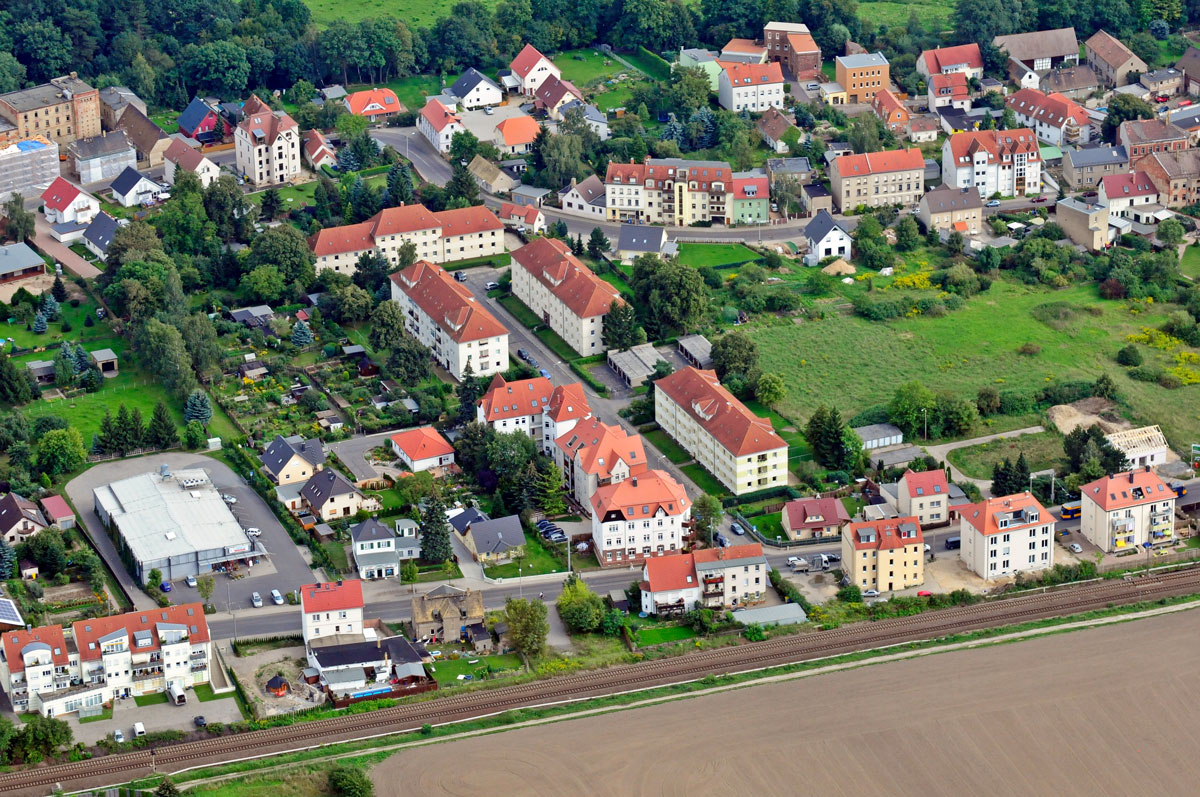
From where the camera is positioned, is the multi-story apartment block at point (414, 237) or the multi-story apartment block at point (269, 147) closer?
the multi-story apartment block at point (414, 237)

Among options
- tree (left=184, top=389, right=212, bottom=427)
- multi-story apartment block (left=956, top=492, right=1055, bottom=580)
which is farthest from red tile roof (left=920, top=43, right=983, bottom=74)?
tree (left=184, top=389, right=212, bottom=427)

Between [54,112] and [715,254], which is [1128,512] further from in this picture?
[54,112]

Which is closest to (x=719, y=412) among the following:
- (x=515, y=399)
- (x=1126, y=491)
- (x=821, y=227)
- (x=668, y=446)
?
(x=668, y=446)

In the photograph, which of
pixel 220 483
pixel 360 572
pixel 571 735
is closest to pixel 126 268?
pixel 220 483

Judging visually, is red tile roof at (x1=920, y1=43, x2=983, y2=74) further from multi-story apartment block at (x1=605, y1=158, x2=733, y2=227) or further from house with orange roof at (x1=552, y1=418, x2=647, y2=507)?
house with orange roof at (x1=552, y1=418, x2=647, y2=507)

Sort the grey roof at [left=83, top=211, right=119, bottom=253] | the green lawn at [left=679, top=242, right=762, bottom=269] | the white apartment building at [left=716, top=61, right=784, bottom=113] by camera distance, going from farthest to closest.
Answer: the white apartment building at [left=716, top=61, right=784, bottom=113] < the grey roof at [left=83, top=211, right=119, bottom=253] < the green lawn at [left=679, top=242, right=762, bottom=269]

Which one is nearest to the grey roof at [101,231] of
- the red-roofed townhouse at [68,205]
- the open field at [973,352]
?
the red-roofed townhouse at [68,205]

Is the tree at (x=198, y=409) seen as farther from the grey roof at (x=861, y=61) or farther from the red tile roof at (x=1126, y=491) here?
the grey roof at (x=861, y=61)
